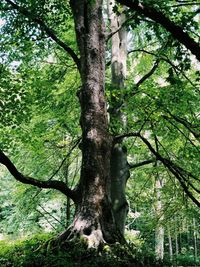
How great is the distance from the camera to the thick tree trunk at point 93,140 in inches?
196

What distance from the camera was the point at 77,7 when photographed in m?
6.80

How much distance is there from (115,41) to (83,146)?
4553mm

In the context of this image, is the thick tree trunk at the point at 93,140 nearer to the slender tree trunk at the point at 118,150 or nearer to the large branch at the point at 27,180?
the large branch at the point at 27,180

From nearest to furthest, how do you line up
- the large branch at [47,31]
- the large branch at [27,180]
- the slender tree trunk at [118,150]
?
1. the large branch at [27,180]
2. the large branch at [47,31]
3. the slender tree trunk at [118,150]

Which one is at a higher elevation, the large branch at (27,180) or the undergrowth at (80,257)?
the large branch at (27,180)

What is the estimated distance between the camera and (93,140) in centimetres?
555

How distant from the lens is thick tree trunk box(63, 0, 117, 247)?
4.98m

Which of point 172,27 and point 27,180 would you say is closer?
point 172,27

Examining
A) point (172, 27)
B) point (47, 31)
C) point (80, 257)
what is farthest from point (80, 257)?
point (47, 31)

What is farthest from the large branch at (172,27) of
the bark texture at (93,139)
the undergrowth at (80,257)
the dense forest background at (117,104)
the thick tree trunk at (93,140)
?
the undergrowth at (80,257)

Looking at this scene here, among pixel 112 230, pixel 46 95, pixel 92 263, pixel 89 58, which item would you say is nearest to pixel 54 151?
pixel 46 95

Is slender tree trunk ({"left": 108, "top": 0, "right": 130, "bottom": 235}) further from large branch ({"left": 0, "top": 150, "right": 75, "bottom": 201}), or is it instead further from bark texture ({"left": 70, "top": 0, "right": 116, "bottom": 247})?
large branch ({"left": 0, "top": 150, "right": 75, "bottom": 201})

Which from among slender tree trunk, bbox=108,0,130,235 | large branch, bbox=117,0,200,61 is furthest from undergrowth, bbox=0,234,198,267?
large branch, bbox=117,0,200,61

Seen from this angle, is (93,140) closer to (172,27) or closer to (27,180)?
(27,180)
